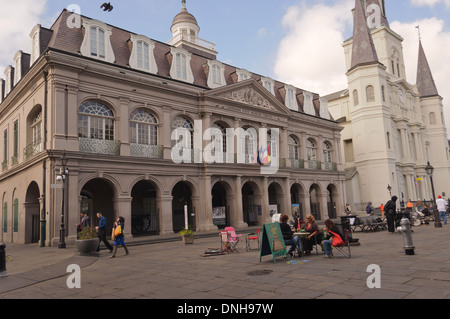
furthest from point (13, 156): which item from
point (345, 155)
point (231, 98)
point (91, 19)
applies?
point (345, 155)

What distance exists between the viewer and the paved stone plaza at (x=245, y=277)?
645cm

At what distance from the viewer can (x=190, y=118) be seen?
24766mm

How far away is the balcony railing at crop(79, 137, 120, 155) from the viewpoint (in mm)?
19562

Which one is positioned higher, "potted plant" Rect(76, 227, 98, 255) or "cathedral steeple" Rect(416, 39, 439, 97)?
"cathedral steeple" Rect(416, 39, 439, 97)

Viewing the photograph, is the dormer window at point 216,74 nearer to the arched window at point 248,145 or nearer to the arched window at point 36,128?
the arched window at point 248,145

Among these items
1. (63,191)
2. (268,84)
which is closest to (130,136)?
(63,191)

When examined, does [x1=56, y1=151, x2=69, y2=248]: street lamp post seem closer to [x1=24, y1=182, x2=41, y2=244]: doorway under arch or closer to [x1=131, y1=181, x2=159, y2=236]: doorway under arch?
[x1=24, y1=182, x2=41, y2=244]: doorway under arch

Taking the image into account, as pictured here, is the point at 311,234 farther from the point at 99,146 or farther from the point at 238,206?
the point at 238,206

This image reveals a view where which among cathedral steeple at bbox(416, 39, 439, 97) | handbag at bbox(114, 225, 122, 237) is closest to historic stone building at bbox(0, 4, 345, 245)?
handbag at bbox(114, 225, 122, 237)

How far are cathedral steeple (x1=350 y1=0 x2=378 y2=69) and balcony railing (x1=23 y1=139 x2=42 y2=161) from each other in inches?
1333

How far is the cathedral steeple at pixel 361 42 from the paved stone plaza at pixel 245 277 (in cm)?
3261

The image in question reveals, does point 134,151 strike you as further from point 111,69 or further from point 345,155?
point 345,155

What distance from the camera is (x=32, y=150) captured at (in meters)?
21.1

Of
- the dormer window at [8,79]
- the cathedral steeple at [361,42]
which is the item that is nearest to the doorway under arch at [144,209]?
the dormer window at [8,79]
